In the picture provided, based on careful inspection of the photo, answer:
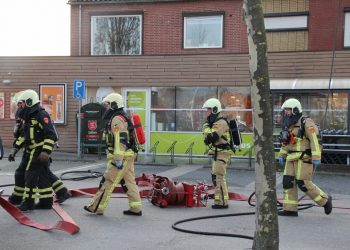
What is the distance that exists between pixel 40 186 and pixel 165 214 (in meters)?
2.09

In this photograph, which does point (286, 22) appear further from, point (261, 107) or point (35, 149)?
point (261, 107)

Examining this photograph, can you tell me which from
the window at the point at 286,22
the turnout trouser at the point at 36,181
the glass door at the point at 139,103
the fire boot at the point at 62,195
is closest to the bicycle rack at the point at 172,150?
the glass door at the point at 139,103

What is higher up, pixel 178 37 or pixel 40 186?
pixel 178 37

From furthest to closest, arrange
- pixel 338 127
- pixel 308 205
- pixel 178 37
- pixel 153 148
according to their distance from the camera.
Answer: pixel 178 37
pixel 153 148
pixel 338 127
pixel 308 205

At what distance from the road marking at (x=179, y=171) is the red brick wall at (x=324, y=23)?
7.19 meters

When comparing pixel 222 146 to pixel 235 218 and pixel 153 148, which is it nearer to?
pixel 235 218

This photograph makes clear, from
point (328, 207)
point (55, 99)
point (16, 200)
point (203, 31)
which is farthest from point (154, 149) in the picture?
point (328, 207)

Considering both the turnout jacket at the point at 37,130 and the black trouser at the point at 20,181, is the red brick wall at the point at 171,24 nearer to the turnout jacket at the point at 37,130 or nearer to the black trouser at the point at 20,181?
the turnout jacket at the point at 37,130

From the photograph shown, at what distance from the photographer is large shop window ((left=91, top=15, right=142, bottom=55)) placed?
22.6 meters

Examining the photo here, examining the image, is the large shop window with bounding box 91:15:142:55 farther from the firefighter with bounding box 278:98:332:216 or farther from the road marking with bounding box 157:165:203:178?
the firefighter with bounding box 278:98:332:216

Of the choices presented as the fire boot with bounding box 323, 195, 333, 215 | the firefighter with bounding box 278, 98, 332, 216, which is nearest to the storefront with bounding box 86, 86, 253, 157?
the firefighter with bounding box 278, 98, 332, 216

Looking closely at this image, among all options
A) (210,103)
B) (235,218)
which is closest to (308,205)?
(235,218)

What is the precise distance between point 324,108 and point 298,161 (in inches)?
363

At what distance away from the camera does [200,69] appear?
65.6ft
